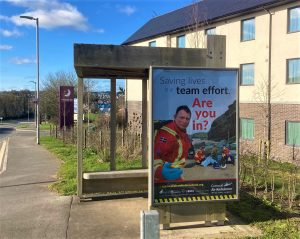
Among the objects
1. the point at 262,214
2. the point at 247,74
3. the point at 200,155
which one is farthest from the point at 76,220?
the point at 247,74

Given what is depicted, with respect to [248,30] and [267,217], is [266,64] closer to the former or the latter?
[248,30]

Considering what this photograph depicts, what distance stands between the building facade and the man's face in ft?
47.3

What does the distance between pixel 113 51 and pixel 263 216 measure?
11.9ft

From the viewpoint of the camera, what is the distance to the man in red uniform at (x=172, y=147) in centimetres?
632

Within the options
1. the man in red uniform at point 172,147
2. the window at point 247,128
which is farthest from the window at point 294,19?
the man in red uniform at point 172,147

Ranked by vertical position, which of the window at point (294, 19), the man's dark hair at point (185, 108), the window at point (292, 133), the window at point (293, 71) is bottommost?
the window at point (292, 133)

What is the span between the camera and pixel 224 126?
656 centimetres

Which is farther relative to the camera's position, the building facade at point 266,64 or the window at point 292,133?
the building facade at point 266,64

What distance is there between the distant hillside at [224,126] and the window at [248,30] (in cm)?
1990

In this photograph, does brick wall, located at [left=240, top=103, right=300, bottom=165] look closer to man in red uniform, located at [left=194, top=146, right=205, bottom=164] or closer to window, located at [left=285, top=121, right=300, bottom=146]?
window, located at [left=285, top=121, right=300, bottom=146]

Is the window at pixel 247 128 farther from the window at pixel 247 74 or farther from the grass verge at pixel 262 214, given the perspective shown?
the grass verge at pixel 262 214

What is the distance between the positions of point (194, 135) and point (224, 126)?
50 cm

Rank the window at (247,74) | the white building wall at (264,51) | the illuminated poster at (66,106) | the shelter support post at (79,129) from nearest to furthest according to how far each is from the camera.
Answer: the shelter support post at (79,129)
the white building wall at (264,51)
the window at (247,74)
the illuminated poster at (66,106)

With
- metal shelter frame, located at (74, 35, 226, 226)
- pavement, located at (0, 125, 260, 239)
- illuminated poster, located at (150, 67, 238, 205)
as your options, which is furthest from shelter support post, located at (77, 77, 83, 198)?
illuminated poster, located at (150, 67, 238, 205)
